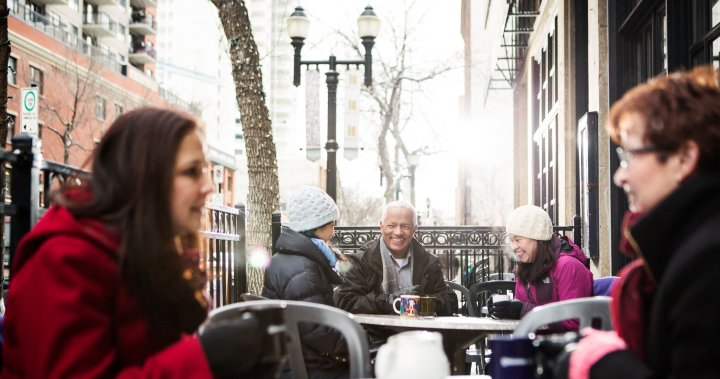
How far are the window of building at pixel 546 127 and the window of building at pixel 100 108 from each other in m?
39.6

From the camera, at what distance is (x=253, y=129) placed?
10.4m

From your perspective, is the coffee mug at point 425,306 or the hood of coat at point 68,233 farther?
the coffee mug at point 425,306

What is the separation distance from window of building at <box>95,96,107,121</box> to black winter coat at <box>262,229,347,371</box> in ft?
159

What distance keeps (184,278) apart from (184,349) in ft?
→ 1.22

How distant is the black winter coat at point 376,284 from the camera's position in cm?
617

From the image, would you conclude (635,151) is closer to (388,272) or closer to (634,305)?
(634,305)

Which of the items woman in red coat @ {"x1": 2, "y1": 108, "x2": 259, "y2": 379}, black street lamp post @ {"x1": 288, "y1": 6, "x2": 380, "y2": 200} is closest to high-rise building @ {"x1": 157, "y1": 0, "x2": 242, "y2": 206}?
black street lamp post @ {"x1": 288, "y1": 6, "x2": 380, "y2": 200}

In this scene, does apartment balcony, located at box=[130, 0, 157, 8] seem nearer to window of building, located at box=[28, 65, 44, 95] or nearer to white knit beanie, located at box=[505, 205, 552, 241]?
window of building, located at box=[28, 65, 44, 95]

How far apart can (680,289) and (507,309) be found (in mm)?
3674

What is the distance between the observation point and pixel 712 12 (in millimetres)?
5699

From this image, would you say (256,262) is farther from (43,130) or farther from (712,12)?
(43,130)

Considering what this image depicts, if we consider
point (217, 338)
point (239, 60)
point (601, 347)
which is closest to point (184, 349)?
point (217, 338)

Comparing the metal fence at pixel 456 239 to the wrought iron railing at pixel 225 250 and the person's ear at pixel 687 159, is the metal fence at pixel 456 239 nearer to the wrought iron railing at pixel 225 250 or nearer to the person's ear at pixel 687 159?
the wrought iron railing at pixel 225 250

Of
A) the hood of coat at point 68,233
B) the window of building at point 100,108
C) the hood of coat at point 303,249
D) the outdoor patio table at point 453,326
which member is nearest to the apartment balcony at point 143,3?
the window of building at point 100,108
